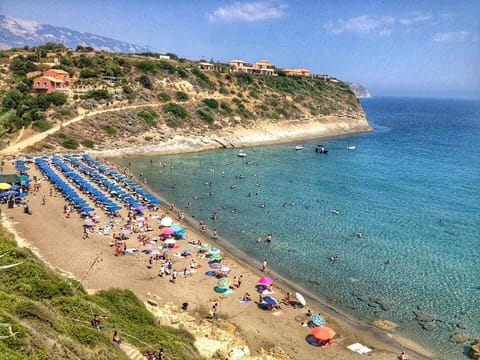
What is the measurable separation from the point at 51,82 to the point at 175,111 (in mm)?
22711

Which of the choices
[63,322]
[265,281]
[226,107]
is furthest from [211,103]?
[63,322]

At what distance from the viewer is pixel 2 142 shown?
2393 inches

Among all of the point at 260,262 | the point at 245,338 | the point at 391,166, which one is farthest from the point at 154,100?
the point at 245,338

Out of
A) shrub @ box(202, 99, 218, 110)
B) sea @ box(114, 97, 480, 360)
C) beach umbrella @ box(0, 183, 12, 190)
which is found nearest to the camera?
sea @ box(114, 97, 480, 360)

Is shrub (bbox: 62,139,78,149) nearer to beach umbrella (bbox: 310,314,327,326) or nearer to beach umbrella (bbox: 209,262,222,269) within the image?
beach umbrella (bbox: 209,262,222,269)

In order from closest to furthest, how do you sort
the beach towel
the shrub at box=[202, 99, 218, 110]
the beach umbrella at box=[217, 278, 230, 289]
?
the beach towel < the beach umbrella at box=[217, 278, 230, 289] < the shrub at box=[202, 99, 218, 110]

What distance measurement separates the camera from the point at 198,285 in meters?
27.1

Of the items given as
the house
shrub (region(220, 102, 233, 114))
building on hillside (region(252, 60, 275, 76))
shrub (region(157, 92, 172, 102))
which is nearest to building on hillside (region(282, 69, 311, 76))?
building on hillside (region(252, 60, 275, 76))

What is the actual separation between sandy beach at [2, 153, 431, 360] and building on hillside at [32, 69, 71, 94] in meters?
44.9

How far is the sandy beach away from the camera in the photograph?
21844 mm

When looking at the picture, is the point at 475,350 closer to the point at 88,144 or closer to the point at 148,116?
the point at 88,144

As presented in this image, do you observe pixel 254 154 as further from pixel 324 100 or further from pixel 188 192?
pixel 324 100

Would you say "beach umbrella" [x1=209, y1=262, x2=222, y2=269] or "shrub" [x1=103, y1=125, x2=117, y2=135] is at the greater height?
"shrub" [x1=103, y1=125, x2=117, y2=135]

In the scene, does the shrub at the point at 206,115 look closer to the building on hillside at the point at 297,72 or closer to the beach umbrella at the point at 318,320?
the building on hillside at the point at 297,72
